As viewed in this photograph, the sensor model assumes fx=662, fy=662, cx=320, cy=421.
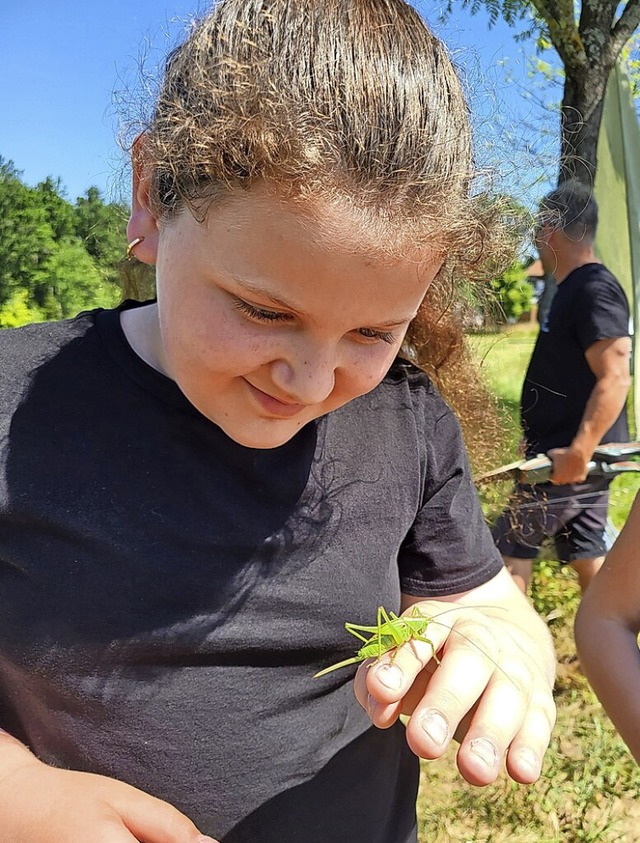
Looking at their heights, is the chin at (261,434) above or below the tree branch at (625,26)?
below

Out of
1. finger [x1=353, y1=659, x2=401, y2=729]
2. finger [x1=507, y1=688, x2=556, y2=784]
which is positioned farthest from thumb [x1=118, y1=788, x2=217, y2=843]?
finger [x1=507, y1=688, x2=556, y2=784]

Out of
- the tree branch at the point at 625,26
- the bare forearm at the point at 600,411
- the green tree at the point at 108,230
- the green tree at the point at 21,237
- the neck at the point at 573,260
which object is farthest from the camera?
the tree branch at the point at 625,26

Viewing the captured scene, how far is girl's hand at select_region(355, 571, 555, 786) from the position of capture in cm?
67

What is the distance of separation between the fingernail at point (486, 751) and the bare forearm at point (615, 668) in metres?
0.52

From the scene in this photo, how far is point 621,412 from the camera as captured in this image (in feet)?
9.59

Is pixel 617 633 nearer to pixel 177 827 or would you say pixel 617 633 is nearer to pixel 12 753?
pixel 177 827

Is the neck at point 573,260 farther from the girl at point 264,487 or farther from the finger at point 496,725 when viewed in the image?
the finger at point 496,725

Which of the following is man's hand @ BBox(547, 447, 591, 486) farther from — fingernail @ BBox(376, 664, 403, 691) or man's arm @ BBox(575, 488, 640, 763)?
fingernail @ BBox(376, 664, 403, 691)

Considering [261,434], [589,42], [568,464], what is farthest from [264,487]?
[589,42]

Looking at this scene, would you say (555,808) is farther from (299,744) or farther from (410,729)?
(410,729)

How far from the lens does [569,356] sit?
2.86m

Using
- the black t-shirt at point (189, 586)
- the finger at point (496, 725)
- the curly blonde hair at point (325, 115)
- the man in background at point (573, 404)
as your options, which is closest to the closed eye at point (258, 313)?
the curly blonde hair at point (325, 115)

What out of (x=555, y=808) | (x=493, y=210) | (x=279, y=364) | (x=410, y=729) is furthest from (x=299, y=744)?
(x=555, y=808)

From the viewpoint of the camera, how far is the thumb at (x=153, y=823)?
0.76 meters
